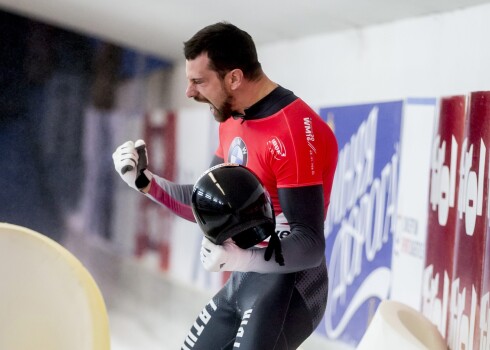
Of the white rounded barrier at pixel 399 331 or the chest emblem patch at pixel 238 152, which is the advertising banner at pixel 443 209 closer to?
the white rounded barrier at pixel 399 331

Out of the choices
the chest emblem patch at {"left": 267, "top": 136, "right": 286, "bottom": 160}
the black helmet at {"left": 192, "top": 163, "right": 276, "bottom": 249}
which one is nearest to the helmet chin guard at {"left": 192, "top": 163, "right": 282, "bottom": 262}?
the black helmet at {"left": 192, "top": 163, "right": 276, "bottom": 249}

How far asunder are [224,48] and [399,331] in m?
1.20

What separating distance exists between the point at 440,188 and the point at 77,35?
4386 millimetres

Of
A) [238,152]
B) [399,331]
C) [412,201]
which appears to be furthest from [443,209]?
[238,152]

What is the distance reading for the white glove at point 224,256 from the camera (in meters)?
1.97

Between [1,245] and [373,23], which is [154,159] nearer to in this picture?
[373,23]

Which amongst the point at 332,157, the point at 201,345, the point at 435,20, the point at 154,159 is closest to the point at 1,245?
the point at 201,345

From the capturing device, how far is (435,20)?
3.26 m

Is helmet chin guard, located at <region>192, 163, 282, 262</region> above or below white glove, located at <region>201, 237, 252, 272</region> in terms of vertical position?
above

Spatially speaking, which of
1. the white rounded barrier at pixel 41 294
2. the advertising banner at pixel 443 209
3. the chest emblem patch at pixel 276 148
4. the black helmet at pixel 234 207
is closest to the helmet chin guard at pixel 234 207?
the black helmet at pixel 234 207

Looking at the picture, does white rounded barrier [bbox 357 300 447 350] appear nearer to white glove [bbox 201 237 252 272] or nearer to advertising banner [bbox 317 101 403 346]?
advertising banner [bbox 317 101 403 346]

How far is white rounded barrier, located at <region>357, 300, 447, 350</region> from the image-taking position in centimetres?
279

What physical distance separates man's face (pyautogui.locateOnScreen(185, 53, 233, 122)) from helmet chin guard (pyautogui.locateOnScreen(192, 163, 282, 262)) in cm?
29

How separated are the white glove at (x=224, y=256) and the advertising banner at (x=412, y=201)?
1.47 meters
